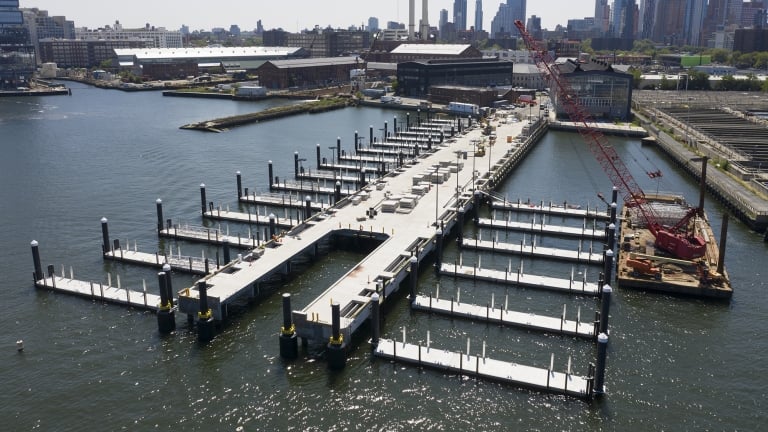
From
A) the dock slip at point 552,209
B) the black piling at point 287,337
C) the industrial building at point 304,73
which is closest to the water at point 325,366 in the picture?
the black piling at point 287,337

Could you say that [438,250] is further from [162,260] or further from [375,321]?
[162,260]

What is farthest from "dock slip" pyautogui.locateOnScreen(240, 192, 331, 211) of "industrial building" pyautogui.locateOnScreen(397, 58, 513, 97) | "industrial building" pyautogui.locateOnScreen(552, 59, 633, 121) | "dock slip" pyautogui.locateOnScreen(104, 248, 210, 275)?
"industrial building" pyautogui.locateOnScreen(397, 58, 513, 97)

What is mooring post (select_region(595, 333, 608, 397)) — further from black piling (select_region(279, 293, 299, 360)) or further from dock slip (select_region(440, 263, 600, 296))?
black piling (select_region(279, 293, 299, 360))

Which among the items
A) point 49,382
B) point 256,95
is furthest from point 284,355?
point 256,95

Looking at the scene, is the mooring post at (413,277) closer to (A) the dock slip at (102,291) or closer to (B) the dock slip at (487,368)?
(B) the dock slip at (487,368)

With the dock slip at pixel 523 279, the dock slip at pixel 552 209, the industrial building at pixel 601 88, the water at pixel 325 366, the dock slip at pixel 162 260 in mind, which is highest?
the industrial building at pixel 601 88

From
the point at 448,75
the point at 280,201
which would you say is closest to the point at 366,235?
the point at 280,201

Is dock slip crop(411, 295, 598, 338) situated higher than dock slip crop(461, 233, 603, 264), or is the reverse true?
dock slip crop(461, 233, 603, 264)
